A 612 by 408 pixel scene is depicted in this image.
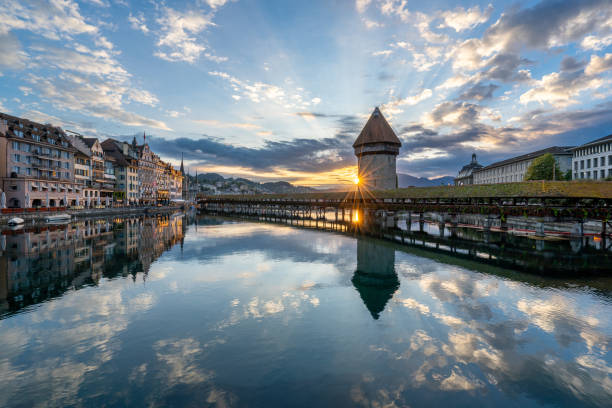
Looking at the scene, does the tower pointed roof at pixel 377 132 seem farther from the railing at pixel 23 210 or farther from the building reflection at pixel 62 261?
the railing at pixel 23 210

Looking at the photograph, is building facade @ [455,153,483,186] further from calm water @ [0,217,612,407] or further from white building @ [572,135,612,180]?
calm water @ [0,217,612,407]

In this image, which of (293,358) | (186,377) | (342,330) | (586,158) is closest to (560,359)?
(342,330)

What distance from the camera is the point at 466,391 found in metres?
6.54

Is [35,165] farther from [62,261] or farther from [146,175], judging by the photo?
[62,261]

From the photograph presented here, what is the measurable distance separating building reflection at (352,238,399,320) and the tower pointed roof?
39.1 meters

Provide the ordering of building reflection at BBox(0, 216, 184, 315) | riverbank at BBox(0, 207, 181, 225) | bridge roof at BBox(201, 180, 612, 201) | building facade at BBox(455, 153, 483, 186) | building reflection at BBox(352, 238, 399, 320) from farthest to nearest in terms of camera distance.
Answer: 1. building facade at BBox(455, 153, 483, 186)
2. riverbank at BBox(0, 207, 181, 225)
3. bridge roof at BBox(201, 180, 612, 201)
4. building reflection at BBox(0, 216, 184, 315)
5. building reflection at BBox(352, 238, 399, 320)

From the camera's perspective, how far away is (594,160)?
60406mm

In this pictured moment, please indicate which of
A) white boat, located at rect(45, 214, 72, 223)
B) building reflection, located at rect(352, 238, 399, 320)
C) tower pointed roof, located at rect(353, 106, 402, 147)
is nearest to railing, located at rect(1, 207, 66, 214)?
white boat, located at rect(45, 214, 72, 223)

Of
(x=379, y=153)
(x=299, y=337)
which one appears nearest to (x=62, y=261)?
(x=299, y=337)

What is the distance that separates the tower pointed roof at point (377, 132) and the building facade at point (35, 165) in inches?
2368

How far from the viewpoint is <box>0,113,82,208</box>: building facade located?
47.2m

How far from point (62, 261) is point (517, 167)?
348ft

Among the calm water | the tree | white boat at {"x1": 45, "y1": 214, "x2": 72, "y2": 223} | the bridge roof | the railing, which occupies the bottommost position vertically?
the calm water

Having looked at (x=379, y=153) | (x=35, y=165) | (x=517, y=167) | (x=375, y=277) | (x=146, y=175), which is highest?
(x=517, y=167)
